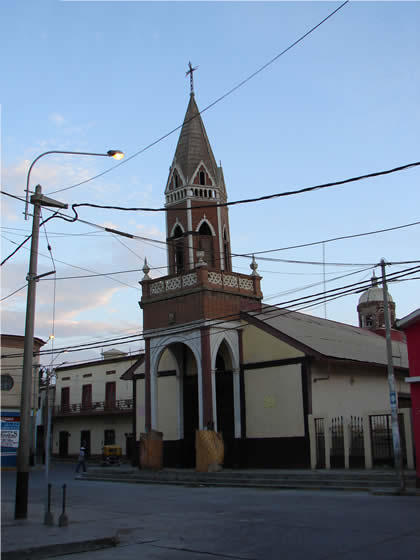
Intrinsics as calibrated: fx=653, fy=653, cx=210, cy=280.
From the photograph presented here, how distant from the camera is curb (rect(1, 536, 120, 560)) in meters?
9.91

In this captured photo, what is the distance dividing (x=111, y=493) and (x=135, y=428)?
1353 cm

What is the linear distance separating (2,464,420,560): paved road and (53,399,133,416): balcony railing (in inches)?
1101

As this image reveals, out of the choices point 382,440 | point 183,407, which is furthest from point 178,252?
point 382,440

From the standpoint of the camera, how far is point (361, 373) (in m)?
30.2

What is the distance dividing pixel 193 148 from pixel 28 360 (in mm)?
20179

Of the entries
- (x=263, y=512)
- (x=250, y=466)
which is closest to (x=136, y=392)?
(x=250, y=466)

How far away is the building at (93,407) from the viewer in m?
48.9

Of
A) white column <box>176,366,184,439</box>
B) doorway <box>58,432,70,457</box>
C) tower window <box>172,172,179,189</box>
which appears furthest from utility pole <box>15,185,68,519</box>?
doorway <box>58,432,70,457</box>

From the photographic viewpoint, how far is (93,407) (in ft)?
165

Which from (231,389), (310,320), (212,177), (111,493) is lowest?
(111,493)

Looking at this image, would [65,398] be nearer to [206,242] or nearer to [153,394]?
[153,394]

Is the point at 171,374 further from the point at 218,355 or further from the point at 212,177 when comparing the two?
the point at 212,177

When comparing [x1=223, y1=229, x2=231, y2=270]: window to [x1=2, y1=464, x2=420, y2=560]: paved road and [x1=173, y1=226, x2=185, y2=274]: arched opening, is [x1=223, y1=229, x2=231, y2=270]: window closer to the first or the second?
[x1=173, y1=226, x2=185, y2=274]: arched opening

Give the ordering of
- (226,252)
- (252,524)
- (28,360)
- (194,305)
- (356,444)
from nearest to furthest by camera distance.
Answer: (252,524)
(28,360)
(356,444)
(194,305)
(226,252)
